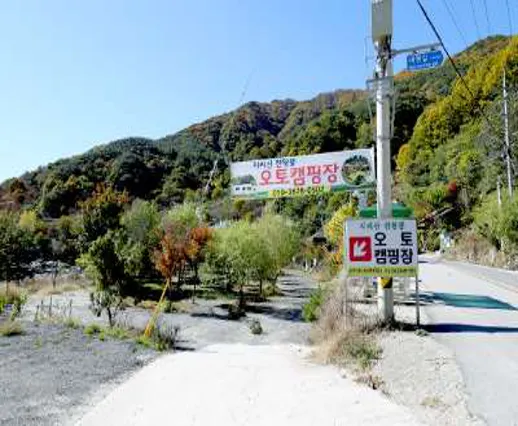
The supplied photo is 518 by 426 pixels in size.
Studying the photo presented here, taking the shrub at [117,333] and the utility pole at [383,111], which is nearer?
the utility pole at [383,111]

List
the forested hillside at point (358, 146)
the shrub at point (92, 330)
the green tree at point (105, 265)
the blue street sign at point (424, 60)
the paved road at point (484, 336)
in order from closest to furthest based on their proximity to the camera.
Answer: the paved road at point (484, 336)
the blue street sign at point (424, 60)
the shrub at point (92, 330)
the green tree at point (105, 265)
the forested hillside at point (358, 146)

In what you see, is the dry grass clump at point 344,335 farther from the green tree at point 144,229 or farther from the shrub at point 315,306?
the green tree at point 144,229

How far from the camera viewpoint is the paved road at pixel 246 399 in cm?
643

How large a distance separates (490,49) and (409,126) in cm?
3005

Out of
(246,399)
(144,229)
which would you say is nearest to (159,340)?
(246,399)

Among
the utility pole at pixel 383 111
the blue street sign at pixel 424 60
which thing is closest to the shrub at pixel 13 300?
the utility pole at pixel 383 111

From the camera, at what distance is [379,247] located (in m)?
11.3

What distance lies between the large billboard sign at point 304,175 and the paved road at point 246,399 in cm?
884

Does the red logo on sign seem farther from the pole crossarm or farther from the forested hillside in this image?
the forested hillside

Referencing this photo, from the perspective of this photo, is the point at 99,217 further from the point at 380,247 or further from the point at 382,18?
the point at 382,18

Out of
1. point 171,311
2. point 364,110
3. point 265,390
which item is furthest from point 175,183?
point 265,390

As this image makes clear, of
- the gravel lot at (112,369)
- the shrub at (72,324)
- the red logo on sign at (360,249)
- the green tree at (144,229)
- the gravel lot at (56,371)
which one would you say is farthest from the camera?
the green tree at (144,229)

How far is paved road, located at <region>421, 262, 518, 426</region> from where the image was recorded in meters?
6.20

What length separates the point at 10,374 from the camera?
10500mm
